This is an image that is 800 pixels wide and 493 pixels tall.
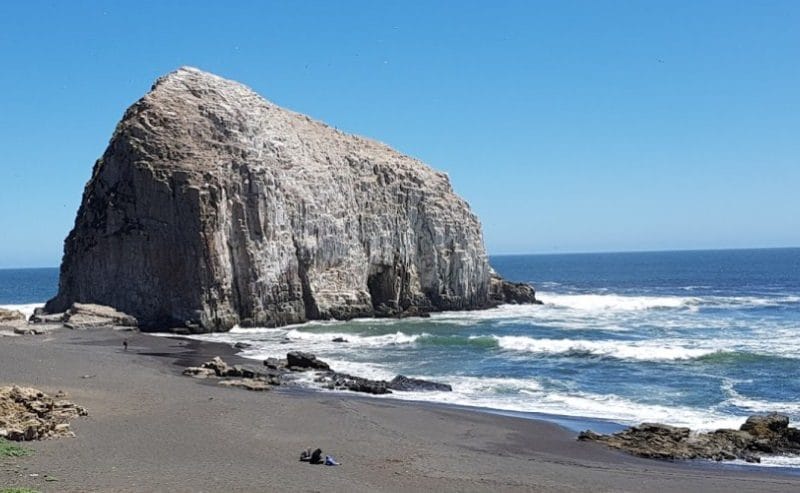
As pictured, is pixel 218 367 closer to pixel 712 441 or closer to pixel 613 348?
pixel 712 441

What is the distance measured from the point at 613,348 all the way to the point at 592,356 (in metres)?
2.13

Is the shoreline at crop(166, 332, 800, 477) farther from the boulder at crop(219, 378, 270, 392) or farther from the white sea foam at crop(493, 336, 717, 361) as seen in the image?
the white sea foam at crop(493, 336, 717, 361)

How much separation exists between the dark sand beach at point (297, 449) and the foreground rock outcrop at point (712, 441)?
75 cm

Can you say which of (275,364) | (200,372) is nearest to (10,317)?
(275,364)

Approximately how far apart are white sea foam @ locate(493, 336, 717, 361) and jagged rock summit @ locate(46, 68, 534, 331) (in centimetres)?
1502

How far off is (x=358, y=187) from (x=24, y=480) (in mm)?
45544

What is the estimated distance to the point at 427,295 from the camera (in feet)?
197

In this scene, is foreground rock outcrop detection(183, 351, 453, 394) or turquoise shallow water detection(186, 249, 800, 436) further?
foreground rock outcrop detection(183, 351, 453, 394)

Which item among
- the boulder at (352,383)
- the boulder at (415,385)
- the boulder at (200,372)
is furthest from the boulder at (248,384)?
the boulder at (415,385)

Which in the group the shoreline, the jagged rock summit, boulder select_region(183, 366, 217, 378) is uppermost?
the jagged rock summit

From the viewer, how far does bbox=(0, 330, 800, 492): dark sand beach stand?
14312 millimetres

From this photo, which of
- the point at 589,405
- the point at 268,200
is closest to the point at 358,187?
the point at 268,200

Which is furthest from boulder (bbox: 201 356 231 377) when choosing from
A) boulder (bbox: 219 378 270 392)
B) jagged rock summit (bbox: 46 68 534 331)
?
jagged rock summit (bbox: 46 68 534 331)

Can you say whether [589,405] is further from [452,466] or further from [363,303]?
[363,303]
